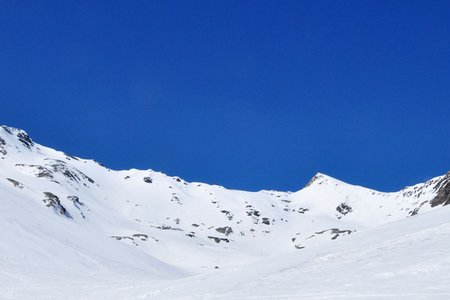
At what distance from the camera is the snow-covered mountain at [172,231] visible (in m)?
18.6

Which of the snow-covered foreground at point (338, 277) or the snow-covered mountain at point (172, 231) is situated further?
the snow-covered mountain at point (172, 231)

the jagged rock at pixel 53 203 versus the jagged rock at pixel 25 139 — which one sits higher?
the jagged rock at pixel 25 139

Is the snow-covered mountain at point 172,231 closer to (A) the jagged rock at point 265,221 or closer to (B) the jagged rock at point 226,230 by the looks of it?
(B) the jagged rock at point 226,230

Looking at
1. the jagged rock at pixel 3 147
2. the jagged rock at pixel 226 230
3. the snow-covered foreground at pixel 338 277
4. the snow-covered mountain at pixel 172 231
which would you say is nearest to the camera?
the snow-covered foreground at pixel 338 277

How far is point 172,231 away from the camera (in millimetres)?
102625

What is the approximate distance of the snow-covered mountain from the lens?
18.6 metres

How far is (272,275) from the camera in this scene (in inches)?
668

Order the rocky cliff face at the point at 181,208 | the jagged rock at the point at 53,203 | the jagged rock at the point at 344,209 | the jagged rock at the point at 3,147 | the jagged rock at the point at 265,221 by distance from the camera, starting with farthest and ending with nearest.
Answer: the jagged rock at the point at 344,209 → the jagged rock at the point at 265,221 → the jagged rock at the point at 3,147 → the rocky cliff face at the point at 181,208 → the jagged rock at the point at 53,203

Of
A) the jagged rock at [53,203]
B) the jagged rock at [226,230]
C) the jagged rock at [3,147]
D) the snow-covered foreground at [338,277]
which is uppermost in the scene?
the jagged rock at [3,147]

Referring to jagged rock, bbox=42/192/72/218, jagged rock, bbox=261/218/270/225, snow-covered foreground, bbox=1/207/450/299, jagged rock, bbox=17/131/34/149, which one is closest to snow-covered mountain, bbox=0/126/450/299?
snow-covered foreground, bbox=1/207/450/299

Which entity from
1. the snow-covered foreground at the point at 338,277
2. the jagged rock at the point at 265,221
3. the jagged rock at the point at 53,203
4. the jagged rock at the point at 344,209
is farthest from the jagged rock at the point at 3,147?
the snow-covered foreground at the point at 338,277

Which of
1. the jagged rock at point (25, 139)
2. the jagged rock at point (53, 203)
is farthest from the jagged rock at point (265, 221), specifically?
the jagged rock at point (53, 203)

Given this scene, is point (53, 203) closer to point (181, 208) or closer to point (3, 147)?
point (3, 147)

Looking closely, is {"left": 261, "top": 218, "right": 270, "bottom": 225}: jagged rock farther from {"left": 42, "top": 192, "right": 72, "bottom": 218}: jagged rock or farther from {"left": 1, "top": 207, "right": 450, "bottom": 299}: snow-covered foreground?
{"left": 1, "top": 207, "right": 450, "bottom": 299}: snow-covered foreground
